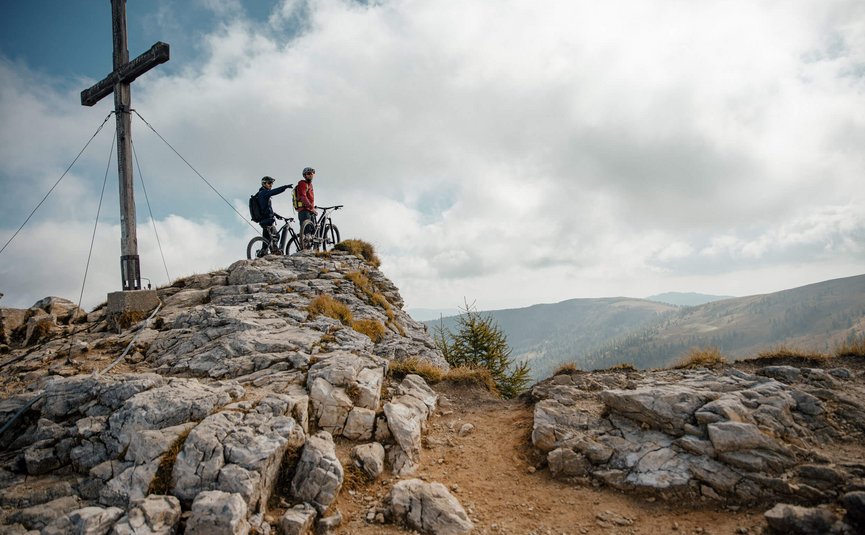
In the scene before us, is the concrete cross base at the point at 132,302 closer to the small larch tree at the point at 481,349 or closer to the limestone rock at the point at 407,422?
the limestone rock at the point at 407,422

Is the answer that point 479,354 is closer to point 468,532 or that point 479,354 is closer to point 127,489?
point 468,532

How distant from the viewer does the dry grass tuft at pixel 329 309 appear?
15680 mm

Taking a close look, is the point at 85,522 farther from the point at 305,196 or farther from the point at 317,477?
the point at 305,196

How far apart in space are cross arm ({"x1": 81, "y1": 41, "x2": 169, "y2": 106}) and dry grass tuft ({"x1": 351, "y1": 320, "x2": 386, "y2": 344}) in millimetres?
11132

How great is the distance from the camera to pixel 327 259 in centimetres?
2155

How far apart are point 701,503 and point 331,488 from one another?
22.7ft

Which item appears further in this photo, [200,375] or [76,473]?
[200,375]

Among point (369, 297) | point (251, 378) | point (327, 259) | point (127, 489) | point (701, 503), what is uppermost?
point (327, 259)

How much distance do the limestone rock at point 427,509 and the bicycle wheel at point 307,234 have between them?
656 inches

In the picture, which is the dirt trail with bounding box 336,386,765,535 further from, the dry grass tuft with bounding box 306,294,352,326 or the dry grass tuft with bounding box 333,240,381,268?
the dry grass tuft with bounding box 333,240,381,268

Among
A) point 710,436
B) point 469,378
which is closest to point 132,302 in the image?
point 469,378

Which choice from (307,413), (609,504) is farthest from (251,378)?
(609,504)

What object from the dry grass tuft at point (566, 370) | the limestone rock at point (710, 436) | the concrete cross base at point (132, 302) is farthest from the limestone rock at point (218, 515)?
the concrete cross base at point (132, 302)

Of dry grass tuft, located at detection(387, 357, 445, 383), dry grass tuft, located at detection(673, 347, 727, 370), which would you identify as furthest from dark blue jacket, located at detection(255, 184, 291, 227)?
dry grass tuft, located at detection(673, 347, 727, 370)
